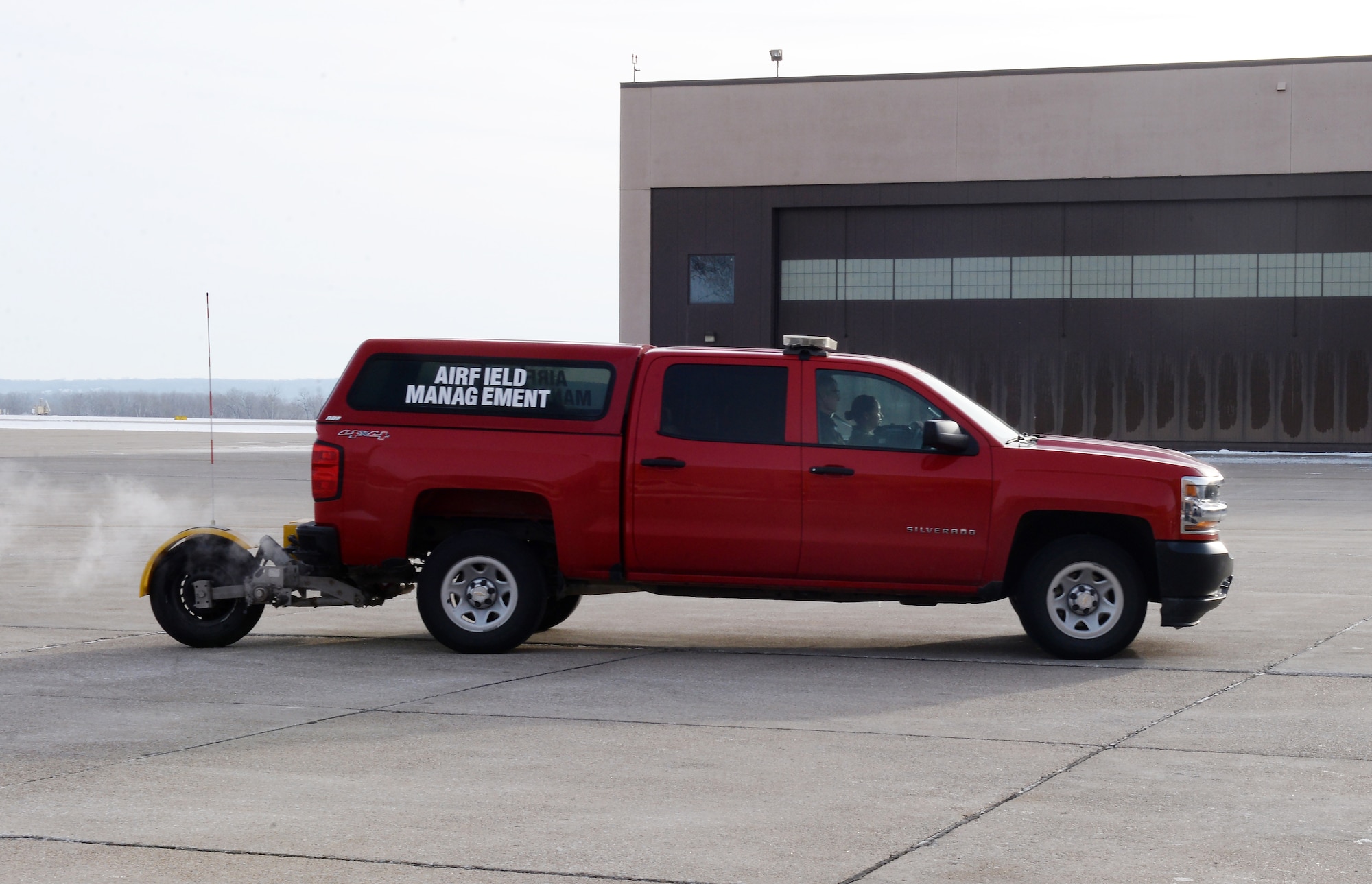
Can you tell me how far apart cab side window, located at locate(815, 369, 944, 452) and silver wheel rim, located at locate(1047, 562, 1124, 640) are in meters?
1.23

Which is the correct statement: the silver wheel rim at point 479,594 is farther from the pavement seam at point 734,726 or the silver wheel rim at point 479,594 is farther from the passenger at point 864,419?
the passenger at point 864,419

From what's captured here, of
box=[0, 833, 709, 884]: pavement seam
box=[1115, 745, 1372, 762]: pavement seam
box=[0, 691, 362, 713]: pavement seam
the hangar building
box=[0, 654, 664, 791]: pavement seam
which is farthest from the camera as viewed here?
the hangar building

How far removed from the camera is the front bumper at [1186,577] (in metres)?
10.4

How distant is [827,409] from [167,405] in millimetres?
162363

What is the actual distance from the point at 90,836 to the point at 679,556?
16.9 ft

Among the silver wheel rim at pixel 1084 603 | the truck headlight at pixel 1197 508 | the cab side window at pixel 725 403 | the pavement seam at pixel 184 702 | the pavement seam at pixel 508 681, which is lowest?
the pavement seam at pixel 508 681

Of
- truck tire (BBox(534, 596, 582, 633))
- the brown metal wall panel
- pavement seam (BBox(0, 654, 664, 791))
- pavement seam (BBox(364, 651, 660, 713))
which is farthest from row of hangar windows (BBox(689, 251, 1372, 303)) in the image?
pavement seam (BBox(0, 654, 664, 791))

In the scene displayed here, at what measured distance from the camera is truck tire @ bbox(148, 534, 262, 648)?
1104 cm

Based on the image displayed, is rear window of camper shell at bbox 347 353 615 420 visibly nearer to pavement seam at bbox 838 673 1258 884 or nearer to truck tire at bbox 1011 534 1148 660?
truck tire at bbox 1011 534 1148 660

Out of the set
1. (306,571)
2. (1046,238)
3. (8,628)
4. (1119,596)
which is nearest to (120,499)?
(8,628)

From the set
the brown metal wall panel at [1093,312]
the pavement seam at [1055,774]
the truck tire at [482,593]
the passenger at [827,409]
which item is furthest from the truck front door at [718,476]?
the brown metal wall panel at [1093,312]

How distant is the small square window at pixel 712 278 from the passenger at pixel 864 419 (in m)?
34.9

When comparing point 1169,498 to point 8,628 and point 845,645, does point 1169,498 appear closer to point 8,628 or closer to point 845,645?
point 845,645

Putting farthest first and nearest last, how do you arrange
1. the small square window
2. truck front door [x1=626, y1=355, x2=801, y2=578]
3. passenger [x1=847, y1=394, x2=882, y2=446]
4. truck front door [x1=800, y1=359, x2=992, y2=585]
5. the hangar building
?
the small square window, the hangar building, passenger [x1=847, y1=394, x2=882, y2=446], truck front door [x1=626, y1=355, x2=801, y2=578], truck front door [x1=800, y1=359, x2=992, y2=585]
